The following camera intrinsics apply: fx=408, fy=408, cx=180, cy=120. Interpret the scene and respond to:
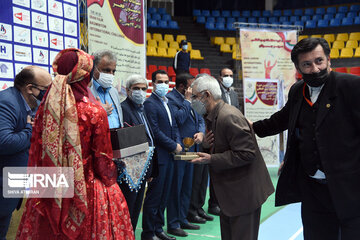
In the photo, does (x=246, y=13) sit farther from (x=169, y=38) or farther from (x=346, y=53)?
(x=346, y=53)

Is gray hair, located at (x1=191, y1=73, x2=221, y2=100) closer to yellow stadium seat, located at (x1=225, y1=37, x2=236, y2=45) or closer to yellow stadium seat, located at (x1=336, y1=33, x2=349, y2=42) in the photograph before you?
yellow stadium seat, located at (x1=225, y1=37, x2=236, y2=45)

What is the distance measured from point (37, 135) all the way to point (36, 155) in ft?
0.34

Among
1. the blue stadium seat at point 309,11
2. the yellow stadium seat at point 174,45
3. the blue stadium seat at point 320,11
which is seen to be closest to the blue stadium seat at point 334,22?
the blue stadium seat at point 320,11

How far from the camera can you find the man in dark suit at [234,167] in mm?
2535

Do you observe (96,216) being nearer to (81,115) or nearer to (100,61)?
(81,115)

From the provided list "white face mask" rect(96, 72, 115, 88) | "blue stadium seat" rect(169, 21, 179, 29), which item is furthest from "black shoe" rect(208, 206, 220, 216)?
"blue stadium seat" rect(169, 21, 179, 29)

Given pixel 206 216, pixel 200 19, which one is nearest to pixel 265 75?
pixel 206 216

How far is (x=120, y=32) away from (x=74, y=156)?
2.81m

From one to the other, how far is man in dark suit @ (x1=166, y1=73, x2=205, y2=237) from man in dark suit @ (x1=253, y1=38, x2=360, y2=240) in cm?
197

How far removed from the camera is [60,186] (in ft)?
6.56

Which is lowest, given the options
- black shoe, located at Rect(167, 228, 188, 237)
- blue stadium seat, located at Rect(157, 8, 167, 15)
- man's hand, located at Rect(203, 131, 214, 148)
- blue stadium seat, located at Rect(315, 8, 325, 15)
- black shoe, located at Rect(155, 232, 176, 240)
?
black shoe, located at Rect(167, 228, 188, 237)

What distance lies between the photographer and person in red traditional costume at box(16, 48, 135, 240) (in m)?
2.04

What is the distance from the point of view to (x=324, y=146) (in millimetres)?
2176

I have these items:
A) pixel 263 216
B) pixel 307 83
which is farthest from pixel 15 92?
pixel 263 216
